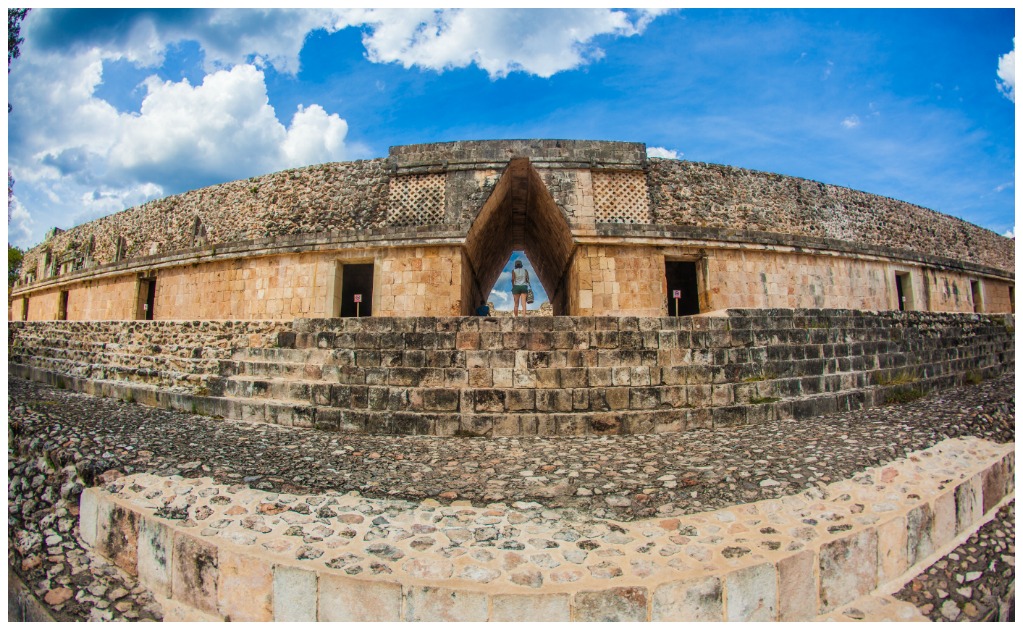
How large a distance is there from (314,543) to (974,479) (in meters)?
4.19

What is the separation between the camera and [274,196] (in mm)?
10820

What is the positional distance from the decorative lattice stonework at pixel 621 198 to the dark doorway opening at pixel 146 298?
41.6 ft

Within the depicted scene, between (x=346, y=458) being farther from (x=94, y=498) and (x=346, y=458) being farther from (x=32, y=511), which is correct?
(x=32, y=511)

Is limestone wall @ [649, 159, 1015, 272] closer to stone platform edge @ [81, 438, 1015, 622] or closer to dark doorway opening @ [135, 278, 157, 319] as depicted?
stone platform edge @ [81, 438, 1015, 622]

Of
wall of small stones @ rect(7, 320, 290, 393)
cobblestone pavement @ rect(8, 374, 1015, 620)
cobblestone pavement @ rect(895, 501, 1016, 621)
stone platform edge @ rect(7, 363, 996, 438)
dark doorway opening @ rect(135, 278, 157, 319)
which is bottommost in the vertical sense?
cobblestone pavement @ rect(895, 501, 1016, 621)

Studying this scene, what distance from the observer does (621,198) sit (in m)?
9.82

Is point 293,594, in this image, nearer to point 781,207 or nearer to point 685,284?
point 781,207

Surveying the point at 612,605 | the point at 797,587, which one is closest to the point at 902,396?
the point at 797,587

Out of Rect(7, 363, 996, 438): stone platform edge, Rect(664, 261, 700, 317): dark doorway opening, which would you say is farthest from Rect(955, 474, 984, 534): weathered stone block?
Rect(664, 261, 700, 317): dark doorway opening

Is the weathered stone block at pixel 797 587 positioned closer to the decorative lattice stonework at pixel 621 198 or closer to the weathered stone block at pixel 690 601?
the weathered stone block at pixel 690 601

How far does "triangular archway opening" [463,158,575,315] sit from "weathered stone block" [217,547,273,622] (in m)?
7.98

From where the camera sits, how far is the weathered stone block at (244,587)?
191 centimetres

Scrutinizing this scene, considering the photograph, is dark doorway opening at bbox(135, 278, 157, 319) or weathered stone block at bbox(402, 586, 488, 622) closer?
weathered stone block at bbox(402, 586, 488, 622)

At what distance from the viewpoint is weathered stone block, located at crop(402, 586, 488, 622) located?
1720 mm
